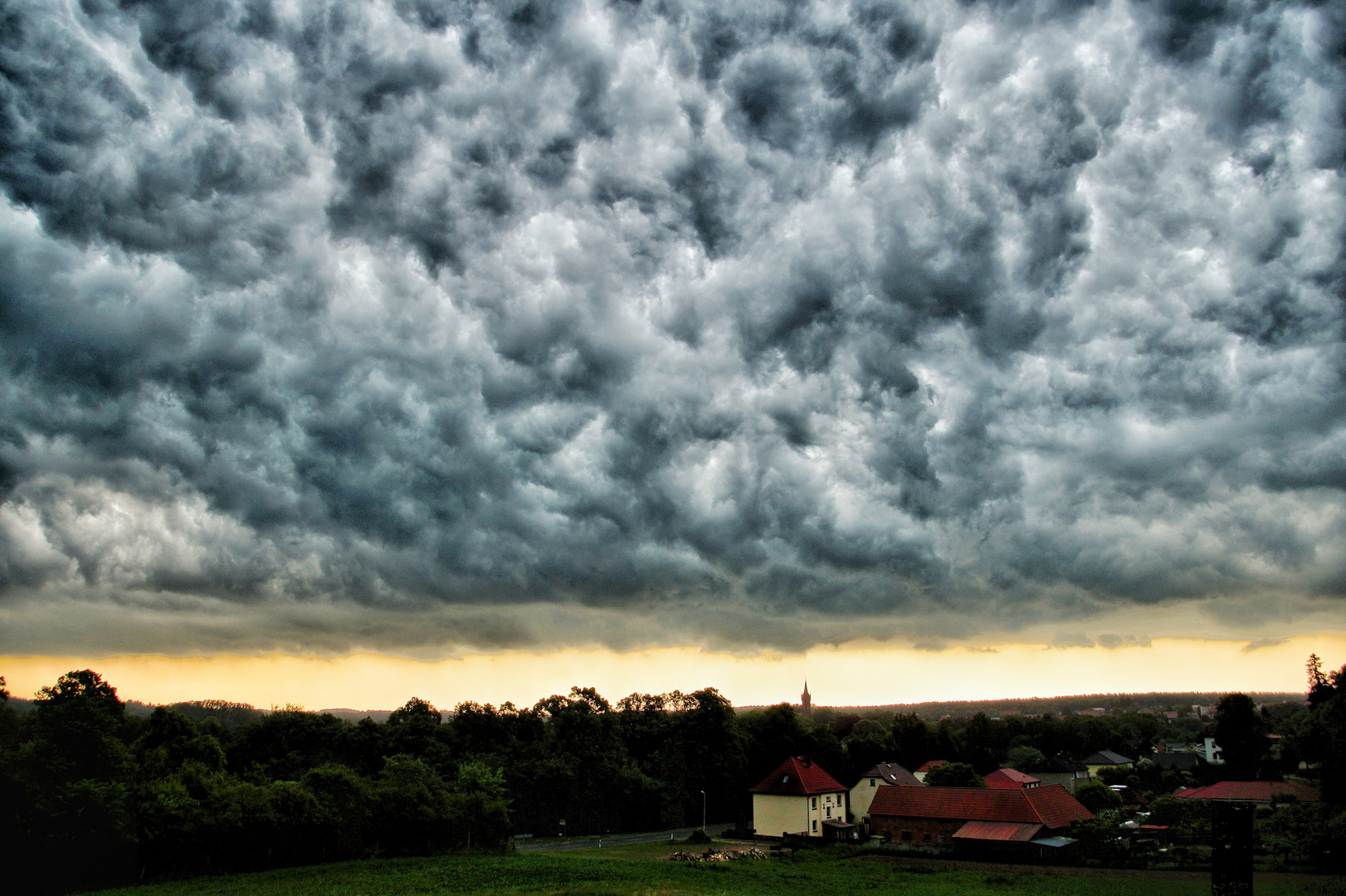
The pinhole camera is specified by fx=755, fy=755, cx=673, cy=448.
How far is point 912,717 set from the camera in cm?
10050

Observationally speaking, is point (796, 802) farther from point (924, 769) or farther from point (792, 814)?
point (924, 769)

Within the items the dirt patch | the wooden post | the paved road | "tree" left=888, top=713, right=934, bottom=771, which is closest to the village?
the dirt patch

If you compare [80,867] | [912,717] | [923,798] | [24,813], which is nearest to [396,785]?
[80,867]

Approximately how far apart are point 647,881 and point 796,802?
31899 millimetres

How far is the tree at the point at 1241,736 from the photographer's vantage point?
84.7 m

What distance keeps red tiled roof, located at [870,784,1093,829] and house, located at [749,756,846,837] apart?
16.2ft

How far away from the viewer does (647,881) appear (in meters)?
33.8

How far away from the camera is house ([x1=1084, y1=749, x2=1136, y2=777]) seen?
101 m

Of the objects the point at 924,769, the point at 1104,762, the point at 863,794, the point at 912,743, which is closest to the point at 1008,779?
the point at 924,769

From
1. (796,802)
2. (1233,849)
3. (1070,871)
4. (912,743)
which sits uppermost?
(1233,849)

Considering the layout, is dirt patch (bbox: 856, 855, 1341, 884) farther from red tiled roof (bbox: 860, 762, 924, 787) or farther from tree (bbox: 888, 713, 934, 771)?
tree (bbox: 888, 713, 934, 771)

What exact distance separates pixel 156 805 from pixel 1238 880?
4464 centimetres

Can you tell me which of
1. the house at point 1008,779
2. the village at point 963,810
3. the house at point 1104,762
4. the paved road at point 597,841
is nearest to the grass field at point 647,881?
the village at point 963,810

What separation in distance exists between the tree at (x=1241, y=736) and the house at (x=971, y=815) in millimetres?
42922
